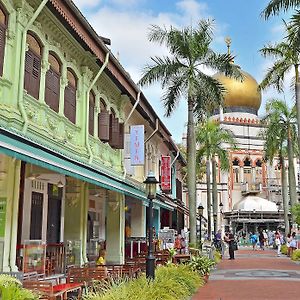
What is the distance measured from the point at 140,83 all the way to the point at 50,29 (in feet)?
34.8

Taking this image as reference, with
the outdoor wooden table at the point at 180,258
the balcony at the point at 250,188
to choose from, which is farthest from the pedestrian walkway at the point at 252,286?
the balcony at the point at 250,188

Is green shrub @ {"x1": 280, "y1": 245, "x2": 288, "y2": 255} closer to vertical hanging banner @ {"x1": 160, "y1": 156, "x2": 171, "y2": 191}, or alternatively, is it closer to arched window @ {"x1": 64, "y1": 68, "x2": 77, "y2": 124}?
vertical hanging banner @ {"x1": 160, "y1": 156, "x2": 171, "y2": 191}

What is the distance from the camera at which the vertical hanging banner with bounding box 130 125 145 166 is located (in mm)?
19641

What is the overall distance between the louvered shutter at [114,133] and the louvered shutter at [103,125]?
0.60 m

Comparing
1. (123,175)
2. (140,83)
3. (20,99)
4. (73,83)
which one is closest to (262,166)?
(140,83)

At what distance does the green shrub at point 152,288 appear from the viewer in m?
9.78

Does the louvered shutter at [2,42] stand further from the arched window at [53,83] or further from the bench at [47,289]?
the bench at [47,289]

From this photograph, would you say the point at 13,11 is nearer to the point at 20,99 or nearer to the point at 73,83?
the point at 20,99

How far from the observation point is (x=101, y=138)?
17.4 meters

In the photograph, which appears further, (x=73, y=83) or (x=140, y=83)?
(x=140, y=83)

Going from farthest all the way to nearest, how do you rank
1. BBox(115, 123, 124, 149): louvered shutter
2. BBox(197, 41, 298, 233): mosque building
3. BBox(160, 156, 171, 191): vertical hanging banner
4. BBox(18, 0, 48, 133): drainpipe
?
BBox(197, 41, 298, 233): mosque building < BBox(160, 156, 171, 191): vertical hanging banner < BBox(115, 123, 124, 149): louvered shutter < BBox(18, 0, 48, 133): drainpipe

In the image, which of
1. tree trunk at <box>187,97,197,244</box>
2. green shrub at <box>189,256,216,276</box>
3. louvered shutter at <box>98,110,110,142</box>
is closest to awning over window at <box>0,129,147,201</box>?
louvered shutter at <box>98,110,110,142</box>

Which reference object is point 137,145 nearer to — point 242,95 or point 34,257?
point 34,257

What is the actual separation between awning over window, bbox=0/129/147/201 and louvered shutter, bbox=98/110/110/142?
155 inches
